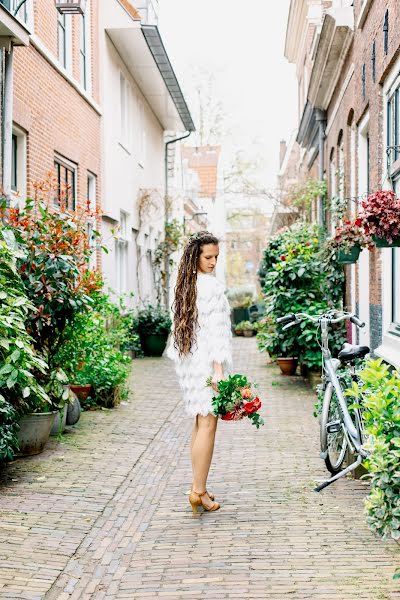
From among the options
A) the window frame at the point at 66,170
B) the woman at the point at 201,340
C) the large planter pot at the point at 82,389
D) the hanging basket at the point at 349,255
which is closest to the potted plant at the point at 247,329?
the window frame at the point at 66,170

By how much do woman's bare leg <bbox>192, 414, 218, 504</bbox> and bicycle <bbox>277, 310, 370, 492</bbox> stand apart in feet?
3.26

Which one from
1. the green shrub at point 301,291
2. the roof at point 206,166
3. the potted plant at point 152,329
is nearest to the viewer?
the green shrub at point 301,291

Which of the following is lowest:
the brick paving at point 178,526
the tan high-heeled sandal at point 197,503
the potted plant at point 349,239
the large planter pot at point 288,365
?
the brick paving at point 178,526

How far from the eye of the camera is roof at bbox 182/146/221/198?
4156 cm

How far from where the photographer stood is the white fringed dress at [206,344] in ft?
17.9

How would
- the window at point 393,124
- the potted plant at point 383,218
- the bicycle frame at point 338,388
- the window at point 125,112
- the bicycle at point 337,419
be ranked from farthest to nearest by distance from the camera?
Result: 1. the window at point 125,112
2. the window at point 393,124
3. the potted plant at point 383,218
4. the bicycle at point 337,419
5. the bicycle frame at point 338,388

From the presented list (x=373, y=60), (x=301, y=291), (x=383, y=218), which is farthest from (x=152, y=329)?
(x=383, y=218)

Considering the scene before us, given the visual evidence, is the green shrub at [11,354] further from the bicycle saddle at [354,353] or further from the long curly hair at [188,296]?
the bicycle saddle at [354,353]

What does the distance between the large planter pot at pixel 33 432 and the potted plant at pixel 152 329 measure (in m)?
9.79

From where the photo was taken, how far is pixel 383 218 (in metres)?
6.61

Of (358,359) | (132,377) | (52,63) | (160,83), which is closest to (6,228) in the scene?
(358,359)

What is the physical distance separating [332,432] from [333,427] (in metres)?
0.04

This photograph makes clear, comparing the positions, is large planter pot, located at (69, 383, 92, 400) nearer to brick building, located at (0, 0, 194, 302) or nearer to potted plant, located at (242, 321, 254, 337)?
brick building, located at (0, 0, 194, 302)

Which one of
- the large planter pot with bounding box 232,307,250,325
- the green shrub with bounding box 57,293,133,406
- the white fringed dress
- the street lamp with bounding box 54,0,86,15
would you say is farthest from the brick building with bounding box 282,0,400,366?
the large planter pot with bounding box 232,307,250,325
